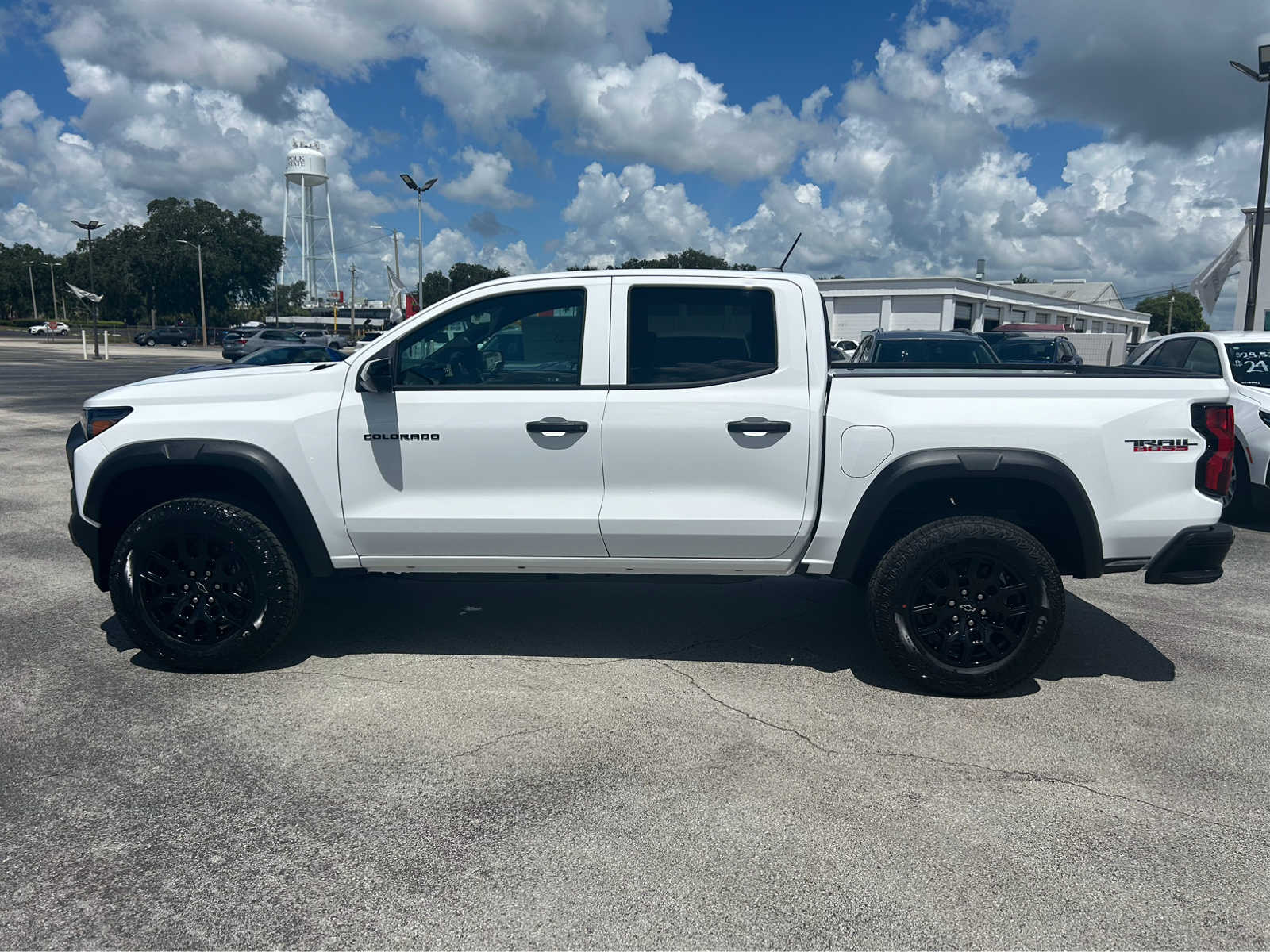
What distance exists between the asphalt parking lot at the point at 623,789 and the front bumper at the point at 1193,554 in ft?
2.08

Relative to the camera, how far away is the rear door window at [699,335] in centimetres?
448

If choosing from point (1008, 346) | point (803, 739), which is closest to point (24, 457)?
point (803, 739)

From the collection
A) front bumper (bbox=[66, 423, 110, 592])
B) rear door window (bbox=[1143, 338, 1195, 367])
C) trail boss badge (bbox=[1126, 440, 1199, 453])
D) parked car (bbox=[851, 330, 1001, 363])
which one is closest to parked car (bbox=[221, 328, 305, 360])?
parked car (bbox=[851, 330, 1001, 363])

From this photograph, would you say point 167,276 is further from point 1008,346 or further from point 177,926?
point 177,926

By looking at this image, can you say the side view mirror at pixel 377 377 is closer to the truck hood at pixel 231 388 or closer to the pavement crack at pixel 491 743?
the truck hood at pixel 231 388

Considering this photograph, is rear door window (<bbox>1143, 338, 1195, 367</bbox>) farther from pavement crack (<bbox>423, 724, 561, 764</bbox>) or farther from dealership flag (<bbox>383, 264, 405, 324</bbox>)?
dealership flag (<bbox>383, 264, 405, 324</bbox>)

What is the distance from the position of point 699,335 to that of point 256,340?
42519 millimetres

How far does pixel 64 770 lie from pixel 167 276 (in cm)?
7966

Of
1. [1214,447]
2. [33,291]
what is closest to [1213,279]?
[1214,447]

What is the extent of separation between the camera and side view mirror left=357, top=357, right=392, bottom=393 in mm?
4398

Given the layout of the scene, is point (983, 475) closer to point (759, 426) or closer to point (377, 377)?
point (759, 426)

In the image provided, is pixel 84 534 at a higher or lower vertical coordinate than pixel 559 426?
lower

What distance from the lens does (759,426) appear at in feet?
14.2

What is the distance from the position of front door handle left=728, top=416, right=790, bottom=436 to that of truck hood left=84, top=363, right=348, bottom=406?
6.28 ft
